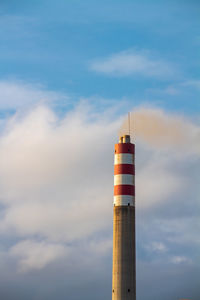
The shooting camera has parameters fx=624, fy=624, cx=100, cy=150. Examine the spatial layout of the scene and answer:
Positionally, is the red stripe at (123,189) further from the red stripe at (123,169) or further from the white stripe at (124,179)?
the red stripe at (123,169)

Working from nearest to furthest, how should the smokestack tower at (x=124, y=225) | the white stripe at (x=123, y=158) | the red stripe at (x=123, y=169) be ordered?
the smokestack tower at (x=124, y=225) < the red stripe at (x=123, y=169) < the white stripe at (x=123, y=158)

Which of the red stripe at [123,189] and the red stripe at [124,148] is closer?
the red stripe at [123,189]

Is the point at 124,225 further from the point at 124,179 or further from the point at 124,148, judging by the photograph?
the point at 124,148

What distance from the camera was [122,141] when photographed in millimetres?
77188

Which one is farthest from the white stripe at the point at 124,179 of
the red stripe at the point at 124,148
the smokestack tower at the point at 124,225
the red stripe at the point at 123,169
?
the red stripe at the point at 124,148

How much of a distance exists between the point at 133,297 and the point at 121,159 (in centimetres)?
1618

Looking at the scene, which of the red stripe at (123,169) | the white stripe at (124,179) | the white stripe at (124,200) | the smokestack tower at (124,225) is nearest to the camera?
the smokestack tower at (124,225)

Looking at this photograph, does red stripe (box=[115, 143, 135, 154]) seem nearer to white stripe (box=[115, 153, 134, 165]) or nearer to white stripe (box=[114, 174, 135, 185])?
white stripe (box=[115, 153, 134, 165])

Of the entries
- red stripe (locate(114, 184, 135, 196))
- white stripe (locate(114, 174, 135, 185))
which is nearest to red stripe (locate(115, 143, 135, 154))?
white stripe (locate(114, 174, 135, 185))

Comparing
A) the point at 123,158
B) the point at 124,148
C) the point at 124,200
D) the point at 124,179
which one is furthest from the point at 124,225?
the point at 124,148

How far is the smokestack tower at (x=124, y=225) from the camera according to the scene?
71.4 meters

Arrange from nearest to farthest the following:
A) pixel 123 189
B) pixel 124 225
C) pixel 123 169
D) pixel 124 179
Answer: pixel 124 225
pixel 123 189
pixel 124 179
pixel 123 169

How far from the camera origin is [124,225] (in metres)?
72.8

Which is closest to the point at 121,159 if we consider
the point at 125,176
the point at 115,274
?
the point at 125,176
